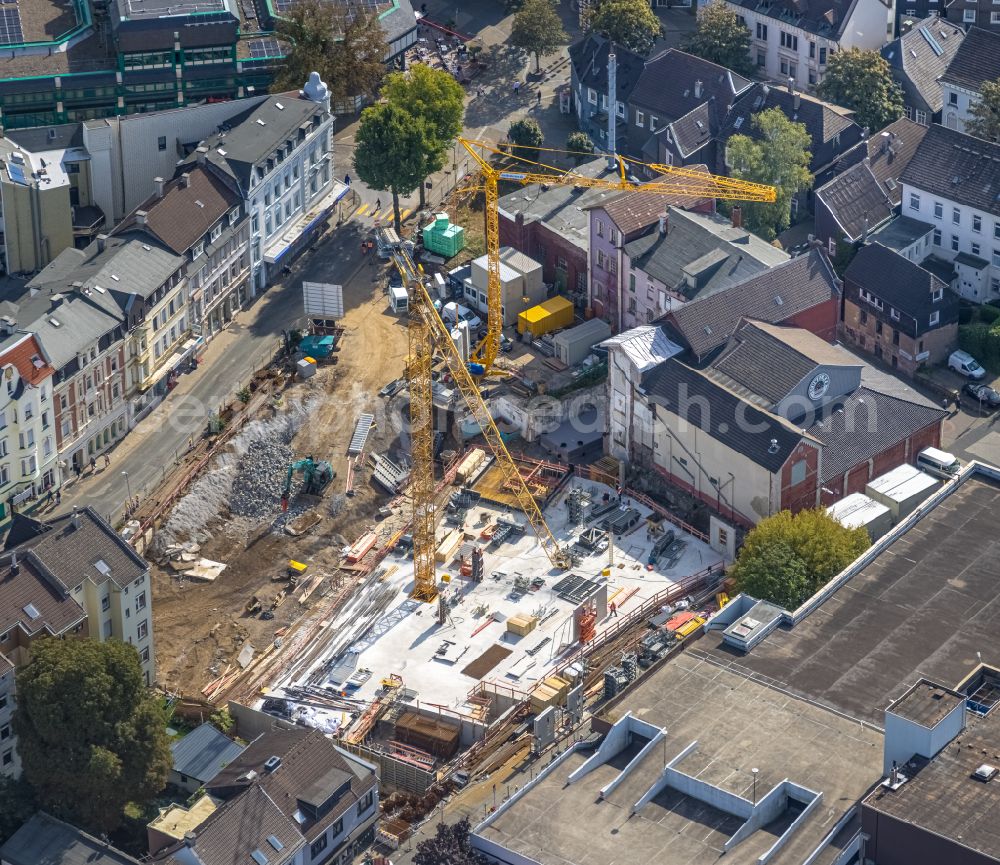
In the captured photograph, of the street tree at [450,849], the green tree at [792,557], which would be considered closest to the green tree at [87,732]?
the street tree at [450,849]

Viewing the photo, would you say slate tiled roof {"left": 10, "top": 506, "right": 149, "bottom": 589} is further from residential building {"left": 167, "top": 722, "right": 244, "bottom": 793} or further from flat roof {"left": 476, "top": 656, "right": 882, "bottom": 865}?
flat roof {"left": 476, "top": 656, "right": 882, "bottom": 865}

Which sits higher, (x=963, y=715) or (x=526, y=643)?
(x=963, y=715)

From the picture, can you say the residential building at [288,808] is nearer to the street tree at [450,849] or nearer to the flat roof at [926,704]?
the street tree at [450,849]

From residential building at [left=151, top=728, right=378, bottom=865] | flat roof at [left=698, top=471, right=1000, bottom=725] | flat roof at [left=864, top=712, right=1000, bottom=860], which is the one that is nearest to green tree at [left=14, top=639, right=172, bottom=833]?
residential building at [left=151, top=728, right=378, bottom=865]

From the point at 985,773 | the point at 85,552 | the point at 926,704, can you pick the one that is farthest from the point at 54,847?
the point at 985,773

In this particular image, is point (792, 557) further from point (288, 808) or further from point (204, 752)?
point (204, 752)

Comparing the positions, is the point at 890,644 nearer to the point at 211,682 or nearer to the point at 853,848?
the point at 853,848

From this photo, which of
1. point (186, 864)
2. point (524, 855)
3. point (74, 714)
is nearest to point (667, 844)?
point (524, 855)
